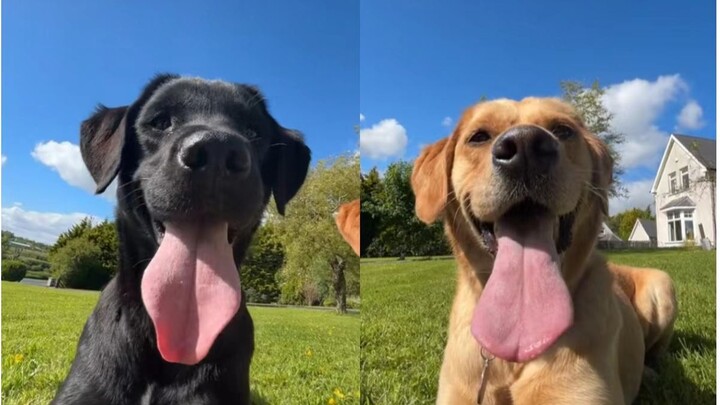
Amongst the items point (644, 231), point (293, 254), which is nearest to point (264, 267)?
point (293, 254)

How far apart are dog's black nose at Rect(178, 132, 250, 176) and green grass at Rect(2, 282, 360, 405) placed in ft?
3.12

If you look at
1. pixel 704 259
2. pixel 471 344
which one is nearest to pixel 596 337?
pixel 471 344

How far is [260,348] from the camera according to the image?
8.94 feet

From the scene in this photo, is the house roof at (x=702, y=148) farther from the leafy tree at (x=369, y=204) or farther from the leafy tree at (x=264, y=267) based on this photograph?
the leafy tree at (x=264, y=267)

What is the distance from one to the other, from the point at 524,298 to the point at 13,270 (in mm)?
2115

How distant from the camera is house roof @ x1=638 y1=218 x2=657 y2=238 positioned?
110 inches

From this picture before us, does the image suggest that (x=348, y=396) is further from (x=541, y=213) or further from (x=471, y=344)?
(x=541, y=213)

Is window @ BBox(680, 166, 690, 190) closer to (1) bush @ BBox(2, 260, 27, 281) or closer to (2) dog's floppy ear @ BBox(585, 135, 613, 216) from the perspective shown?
(2) dog's floppy ear @ BBox(585, 135, 613, 216)

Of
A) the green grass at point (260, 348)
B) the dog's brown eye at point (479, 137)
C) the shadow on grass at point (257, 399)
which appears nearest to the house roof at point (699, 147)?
the dog's brown eye at point (479, 137)

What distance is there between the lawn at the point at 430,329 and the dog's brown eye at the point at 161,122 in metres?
1.41

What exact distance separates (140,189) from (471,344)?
4.14 ft

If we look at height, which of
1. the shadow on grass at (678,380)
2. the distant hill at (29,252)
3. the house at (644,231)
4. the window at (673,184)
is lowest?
the shadow on grass at (678,380)

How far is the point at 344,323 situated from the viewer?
3.12 m

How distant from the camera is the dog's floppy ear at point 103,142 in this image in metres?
1.87
